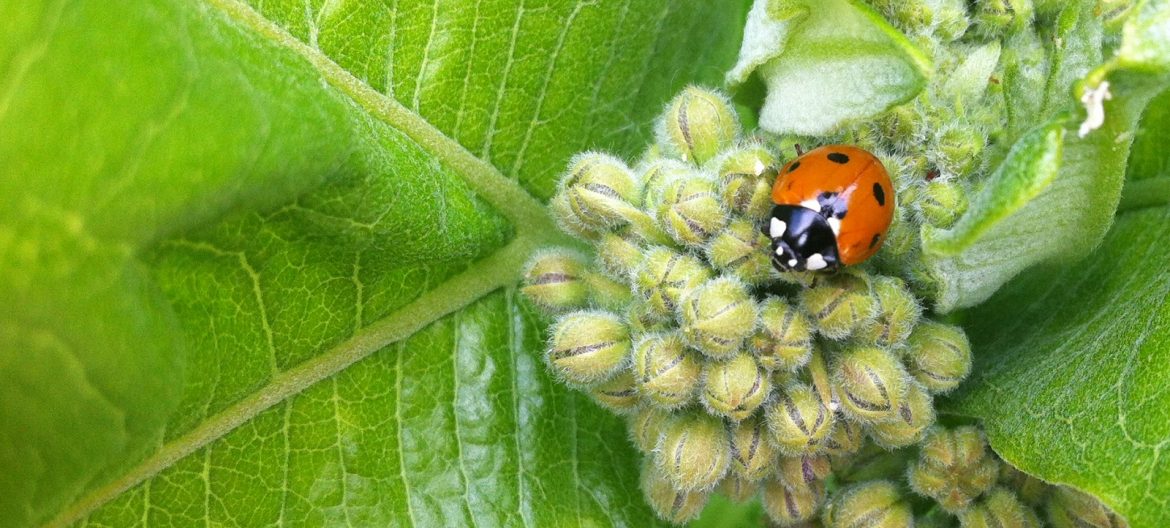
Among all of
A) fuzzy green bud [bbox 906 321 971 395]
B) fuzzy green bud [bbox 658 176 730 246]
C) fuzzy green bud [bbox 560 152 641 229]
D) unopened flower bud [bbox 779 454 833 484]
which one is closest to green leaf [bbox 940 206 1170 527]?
fuzzy green bud [bbox 906 321 971 395]

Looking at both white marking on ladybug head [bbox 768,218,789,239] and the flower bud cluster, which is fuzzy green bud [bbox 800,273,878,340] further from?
white marking on ladybug head [bbox 768,218,789,239]

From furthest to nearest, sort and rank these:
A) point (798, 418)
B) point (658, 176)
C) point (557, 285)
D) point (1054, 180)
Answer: point (557, 285)
point (658, 176)
point (798, 418)
point (1054, 180)

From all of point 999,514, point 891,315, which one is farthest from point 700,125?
point 999,514

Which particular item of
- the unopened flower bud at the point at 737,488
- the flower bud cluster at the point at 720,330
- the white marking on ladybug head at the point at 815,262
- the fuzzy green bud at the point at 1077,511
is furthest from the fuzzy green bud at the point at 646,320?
the fuzzy green bud at the point at 1077,511

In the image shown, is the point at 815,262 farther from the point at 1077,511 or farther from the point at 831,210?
the point at 1077,511

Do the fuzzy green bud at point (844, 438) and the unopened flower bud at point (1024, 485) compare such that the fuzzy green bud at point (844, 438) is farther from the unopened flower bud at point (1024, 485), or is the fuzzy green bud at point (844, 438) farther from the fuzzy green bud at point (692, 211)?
the fuzzy green bud at point (692, 211)

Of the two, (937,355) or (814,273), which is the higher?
(814,273)
